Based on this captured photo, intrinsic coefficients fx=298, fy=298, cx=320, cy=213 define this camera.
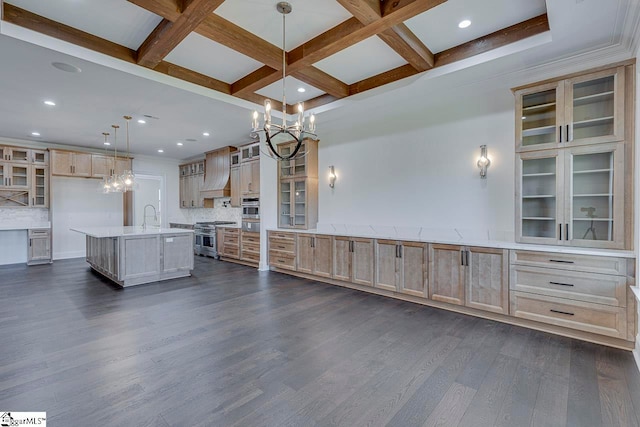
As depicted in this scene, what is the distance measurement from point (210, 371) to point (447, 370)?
6.16 feet

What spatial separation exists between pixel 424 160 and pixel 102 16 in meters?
4.10

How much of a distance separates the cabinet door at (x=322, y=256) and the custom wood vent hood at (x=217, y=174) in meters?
3.37

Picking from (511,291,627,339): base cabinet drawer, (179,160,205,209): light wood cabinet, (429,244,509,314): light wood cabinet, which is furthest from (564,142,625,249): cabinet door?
(179,160,205,209): light wood cabinet

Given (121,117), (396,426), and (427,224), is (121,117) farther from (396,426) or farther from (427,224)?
(396,426)

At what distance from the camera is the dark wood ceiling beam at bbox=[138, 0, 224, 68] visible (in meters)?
2.42

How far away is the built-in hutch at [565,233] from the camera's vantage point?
2824 mm

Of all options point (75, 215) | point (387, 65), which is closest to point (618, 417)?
point (387, 65)

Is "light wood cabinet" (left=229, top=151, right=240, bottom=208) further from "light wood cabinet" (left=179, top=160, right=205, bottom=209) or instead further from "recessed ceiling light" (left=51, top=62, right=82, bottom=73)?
"recessed ceiling light" (left=51, top=62, right=82, bottom=73)

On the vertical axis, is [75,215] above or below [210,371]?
above

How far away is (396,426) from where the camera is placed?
177cm

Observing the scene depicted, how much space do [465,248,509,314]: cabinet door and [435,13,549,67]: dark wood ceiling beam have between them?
2.16 meters

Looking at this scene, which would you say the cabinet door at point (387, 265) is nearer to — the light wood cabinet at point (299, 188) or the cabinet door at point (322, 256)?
the cabinet door at point (322, 256)

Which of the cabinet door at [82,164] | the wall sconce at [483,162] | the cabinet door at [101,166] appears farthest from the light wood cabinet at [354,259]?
the cabinet door at [82,164]

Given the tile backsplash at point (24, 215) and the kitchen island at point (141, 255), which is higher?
the tile backsplash at point (24, 215)
